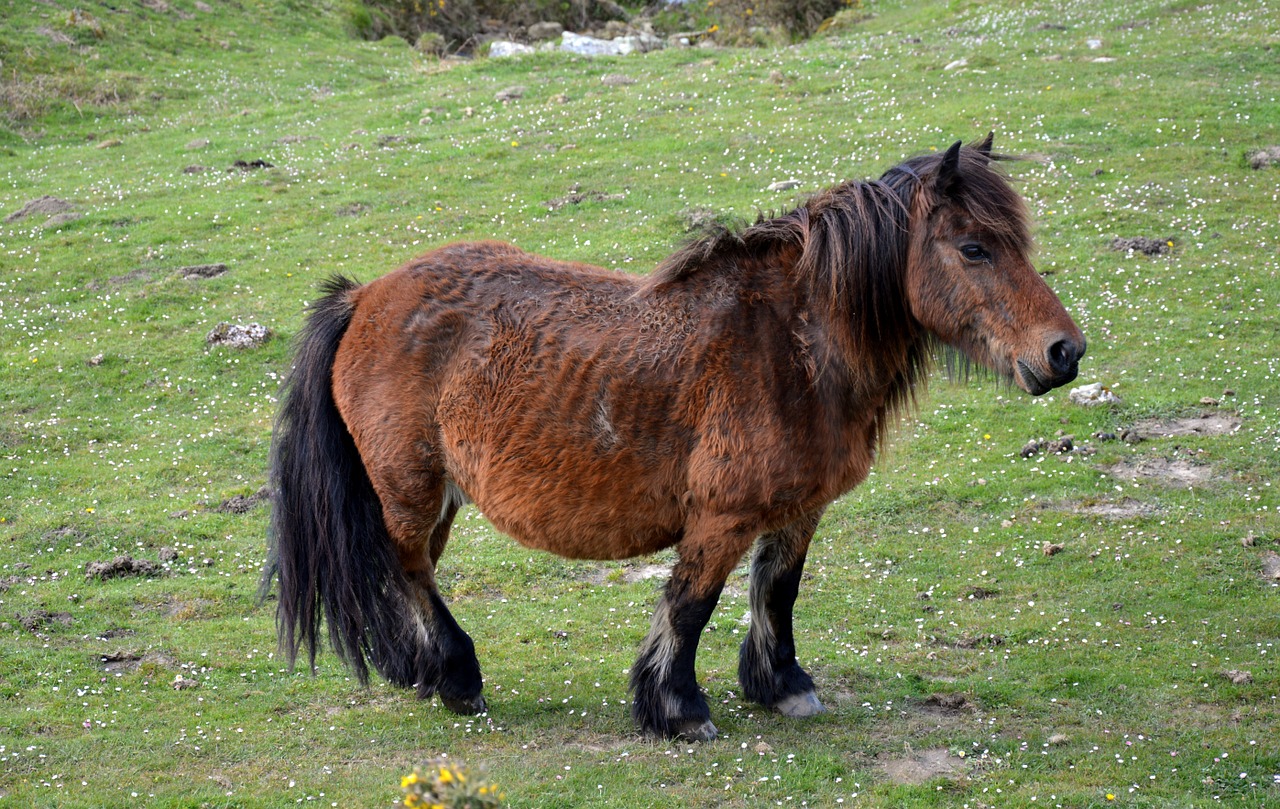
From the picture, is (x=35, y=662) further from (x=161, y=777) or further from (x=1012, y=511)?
(x=1012, y=511)

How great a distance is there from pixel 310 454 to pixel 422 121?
54.6 feet

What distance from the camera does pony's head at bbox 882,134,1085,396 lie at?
212 inches

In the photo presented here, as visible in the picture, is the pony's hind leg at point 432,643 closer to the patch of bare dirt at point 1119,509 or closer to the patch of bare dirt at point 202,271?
the patch of bare dirt at point 1119,509

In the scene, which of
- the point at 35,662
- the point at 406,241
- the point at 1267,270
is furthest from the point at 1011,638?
the point at 406,241

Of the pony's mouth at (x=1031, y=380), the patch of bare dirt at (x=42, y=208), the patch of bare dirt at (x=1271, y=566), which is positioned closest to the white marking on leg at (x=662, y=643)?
the pony's mouth at (x=1031, y=380)

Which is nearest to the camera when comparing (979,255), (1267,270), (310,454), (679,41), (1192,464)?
(979,255)

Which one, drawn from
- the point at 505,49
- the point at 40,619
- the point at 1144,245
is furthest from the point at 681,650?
the point at 505,49

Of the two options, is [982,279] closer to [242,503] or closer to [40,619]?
[40,619]

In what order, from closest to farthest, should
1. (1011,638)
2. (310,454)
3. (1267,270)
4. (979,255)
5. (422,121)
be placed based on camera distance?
(979,255) < (310,454) < (1011,638) < (1267,270) < (422,121)

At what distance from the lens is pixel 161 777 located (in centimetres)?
576

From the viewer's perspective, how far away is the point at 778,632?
21.6 ft

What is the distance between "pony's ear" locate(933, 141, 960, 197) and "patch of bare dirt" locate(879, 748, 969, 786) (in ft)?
10.1

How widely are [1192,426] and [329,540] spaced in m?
8.34

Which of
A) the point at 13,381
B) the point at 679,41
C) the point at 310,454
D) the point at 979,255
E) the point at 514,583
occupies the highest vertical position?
the point at 679,41
